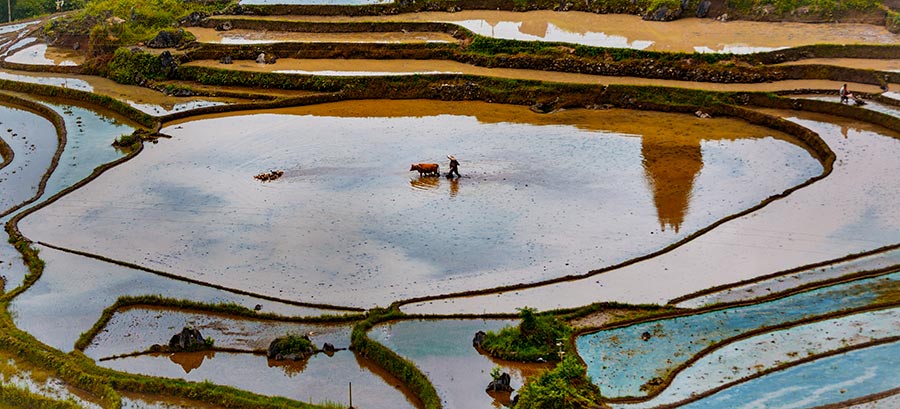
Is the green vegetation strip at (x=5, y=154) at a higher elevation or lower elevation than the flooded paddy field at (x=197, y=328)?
higher

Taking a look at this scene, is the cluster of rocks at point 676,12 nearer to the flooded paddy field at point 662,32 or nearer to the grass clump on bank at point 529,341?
the flooded paddy field at point 662,32

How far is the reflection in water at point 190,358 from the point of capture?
43.3ft

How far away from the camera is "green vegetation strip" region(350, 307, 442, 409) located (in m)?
11.9

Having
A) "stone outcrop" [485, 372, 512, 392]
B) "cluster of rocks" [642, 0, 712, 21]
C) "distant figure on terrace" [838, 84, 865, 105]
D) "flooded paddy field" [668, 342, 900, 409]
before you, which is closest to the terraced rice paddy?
"flooded paddy field" [668, 342, 900, 409]

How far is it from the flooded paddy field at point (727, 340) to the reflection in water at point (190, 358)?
19.2 ft

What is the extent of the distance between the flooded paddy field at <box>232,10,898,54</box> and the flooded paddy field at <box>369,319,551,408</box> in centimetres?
1664

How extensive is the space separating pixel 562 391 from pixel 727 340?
366 cm

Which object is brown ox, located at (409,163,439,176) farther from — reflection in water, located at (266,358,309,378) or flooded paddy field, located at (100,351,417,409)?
A: reflection in water, located at (266,358,309,378)

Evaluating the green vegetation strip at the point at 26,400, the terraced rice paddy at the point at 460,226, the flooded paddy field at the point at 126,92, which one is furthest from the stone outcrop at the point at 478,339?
the flooded paddy field at the point at 126,92

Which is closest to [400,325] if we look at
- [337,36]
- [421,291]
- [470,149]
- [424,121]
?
[421,291]

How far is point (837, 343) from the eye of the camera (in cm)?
1257

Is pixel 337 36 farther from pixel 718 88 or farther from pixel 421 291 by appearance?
pixel 421 291

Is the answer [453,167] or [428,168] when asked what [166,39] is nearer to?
[428,168]

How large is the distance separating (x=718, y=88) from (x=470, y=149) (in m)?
8.21
